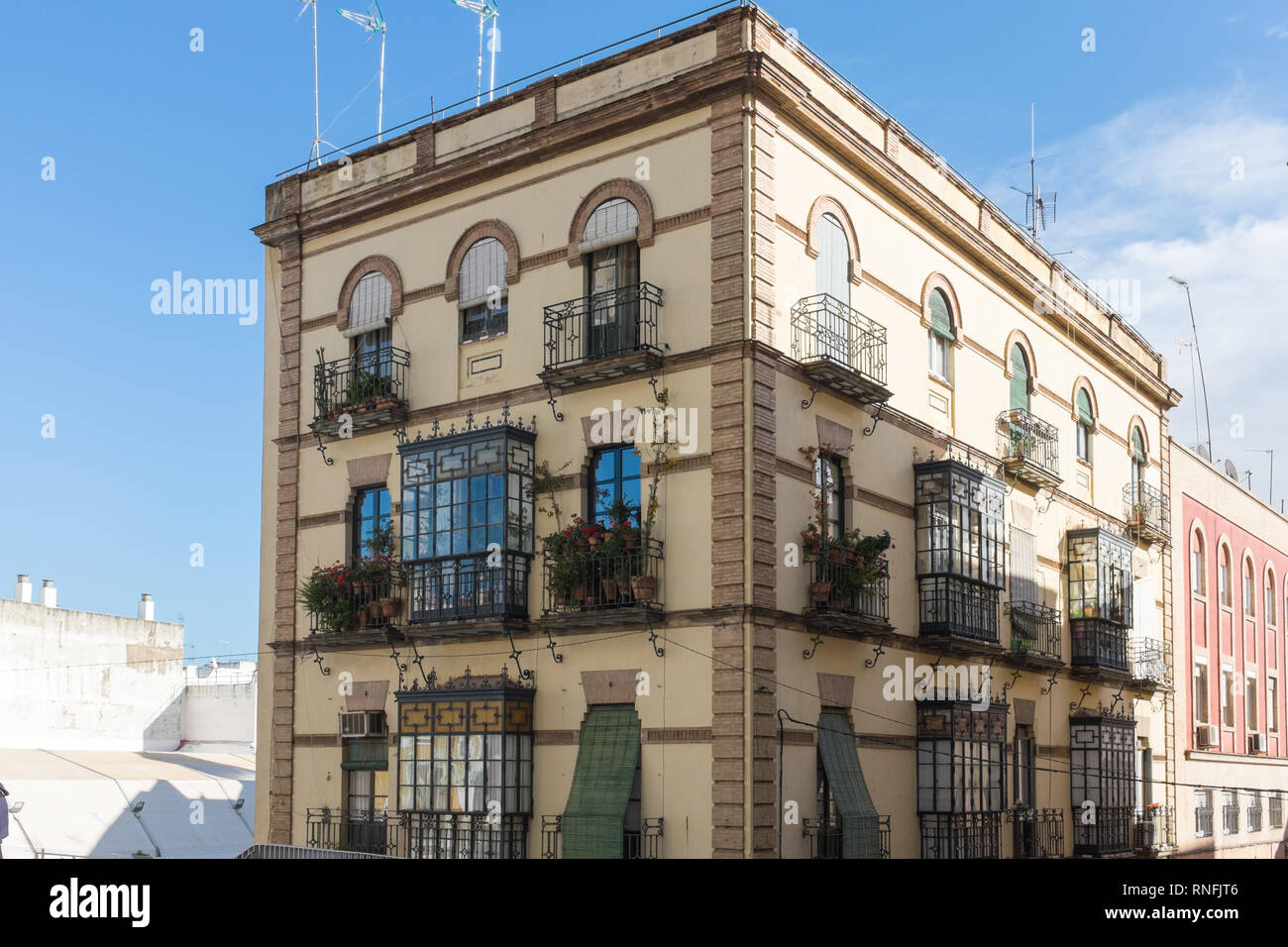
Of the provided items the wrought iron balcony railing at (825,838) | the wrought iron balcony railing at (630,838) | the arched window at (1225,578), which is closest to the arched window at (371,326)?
the wrought iron balcony railing at (630,838)

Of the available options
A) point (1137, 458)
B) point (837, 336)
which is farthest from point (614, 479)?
point (1137, 458)

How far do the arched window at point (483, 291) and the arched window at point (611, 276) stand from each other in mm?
1766

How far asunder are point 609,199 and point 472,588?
626cm

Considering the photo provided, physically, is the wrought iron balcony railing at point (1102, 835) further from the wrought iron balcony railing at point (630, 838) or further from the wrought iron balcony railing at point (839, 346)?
the wrought iron balcony railing at point (630, 838)

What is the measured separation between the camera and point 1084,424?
30.8 meters

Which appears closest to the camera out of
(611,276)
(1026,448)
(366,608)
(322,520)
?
(611,276)

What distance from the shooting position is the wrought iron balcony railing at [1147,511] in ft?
105

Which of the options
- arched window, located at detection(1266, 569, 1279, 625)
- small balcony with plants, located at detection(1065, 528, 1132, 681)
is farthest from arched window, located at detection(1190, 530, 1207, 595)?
small balcony with plants, located at detection(1065, 528, 1132, 681)

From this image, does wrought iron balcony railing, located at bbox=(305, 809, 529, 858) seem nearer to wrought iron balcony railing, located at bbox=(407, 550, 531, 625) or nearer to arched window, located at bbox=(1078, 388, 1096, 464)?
wrought iron balcony railing, located at bbox=(407, 550, 531, 625)

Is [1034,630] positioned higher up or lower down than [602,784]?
higher up

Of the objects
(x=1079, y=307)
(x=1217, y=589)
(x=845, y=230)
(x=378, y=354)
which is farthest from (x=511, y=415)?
(x=1217, y=589)

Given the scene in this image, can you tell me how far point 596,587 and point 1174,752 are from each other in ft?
63.2

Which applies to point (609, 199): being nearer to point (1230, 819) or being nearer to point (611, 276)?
point (611, 276)

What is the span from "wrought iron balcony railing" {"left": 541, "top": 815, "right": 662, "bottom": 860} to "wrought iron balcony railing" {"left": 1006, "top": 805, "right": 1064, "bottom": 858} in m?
8.42
